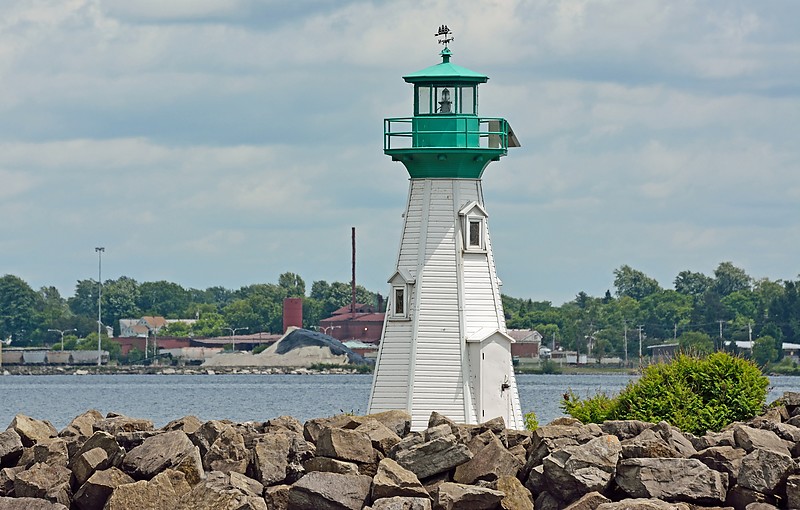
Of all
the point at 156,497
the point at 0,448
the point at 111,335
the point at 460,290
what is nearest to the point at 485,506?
the point at 156,497

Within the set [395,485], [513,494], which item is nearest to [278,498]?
[395,485]

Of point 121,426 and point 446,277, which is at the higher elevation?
point 446,277

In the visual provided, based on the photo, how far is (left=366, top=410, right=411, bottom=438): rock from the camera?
22.7 metres

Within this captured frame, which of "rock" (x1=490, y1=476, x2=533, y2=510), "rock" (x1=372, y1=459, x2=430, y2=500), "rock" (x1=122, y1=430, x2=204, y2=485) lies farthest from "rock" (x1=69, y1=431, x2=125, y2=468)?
"rock" (x1=490, y1=476, x2=533, y2=510)

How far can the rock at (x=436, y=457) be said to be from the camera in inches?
802

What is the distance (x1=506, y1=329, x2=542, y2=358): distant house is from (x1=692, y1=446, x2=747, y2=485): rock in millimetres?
121979

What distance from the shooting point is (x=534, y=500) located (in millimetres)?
20062

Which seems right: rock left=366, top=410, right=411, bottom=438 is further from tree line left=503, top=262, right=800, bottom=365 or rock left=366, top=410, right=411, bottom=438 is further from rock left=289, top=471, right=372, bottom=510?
tree line left=503, top=262, right=800, bottom=365

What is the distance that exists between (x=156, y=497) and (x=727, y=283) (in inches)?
6317

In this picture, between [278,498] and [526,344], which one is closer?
[278,498]

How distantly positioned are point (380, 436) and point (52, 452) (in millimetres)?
4178

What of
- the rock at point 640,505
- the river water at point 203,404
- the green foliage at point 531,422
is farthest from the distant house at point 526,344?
the rock at point 640,505

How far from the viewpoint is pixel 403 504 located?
19.5m

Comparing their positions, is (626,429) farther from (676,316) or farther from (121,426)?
(676,316)
